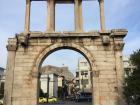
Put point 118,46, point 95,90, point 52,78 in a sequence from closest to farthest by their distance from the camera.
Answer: point 95,90 < point 118,46 < point 52,78

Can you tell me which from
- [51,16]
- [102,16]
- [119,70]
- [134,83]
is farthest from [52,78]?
[134,83]

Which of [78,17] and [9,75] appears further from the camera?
[78,17]

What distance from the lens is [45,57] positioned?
1914 centimetres

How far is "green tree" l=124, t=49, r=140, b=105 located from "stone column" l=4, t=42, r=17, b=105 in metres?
7.68

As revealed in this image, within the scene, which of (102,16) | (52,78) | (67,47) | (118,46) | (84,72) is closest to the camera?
(118,46)

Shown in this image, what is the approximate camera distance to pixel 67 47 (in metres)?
19.1

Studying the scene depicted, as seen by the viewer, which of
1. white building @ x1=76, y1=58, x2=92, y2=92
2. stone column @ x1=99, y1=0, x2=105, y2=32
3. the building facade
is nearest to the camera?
stone column @ x1=99, y1=0, x2=105, y2=32

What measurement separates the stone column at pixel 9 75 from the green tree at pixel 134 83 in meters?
7.68

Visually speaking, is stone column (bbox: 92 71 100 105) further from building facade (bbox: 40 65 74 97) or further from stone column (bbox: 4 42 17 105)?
building facade (bbox: 40 65 74 97)

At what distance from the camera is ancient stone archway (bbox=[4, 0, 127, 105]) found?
18359mm

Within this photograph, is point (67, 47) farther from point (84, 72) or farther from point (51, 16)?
point (84, 72)

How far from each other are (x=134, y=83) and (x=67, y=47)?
218 inches

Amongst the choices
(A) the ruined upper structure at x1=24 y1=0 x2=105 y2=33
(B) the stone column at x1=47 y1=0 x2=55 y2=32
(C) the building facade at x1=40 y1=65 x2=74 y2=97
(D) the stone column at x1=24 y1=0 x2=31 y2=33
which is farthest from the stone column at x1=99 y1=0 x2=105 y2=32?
(C) the building facade at x1=40 y1=65 x2=74 y2=97

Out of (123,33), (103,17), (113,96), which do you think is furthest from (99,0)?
(113,96)
